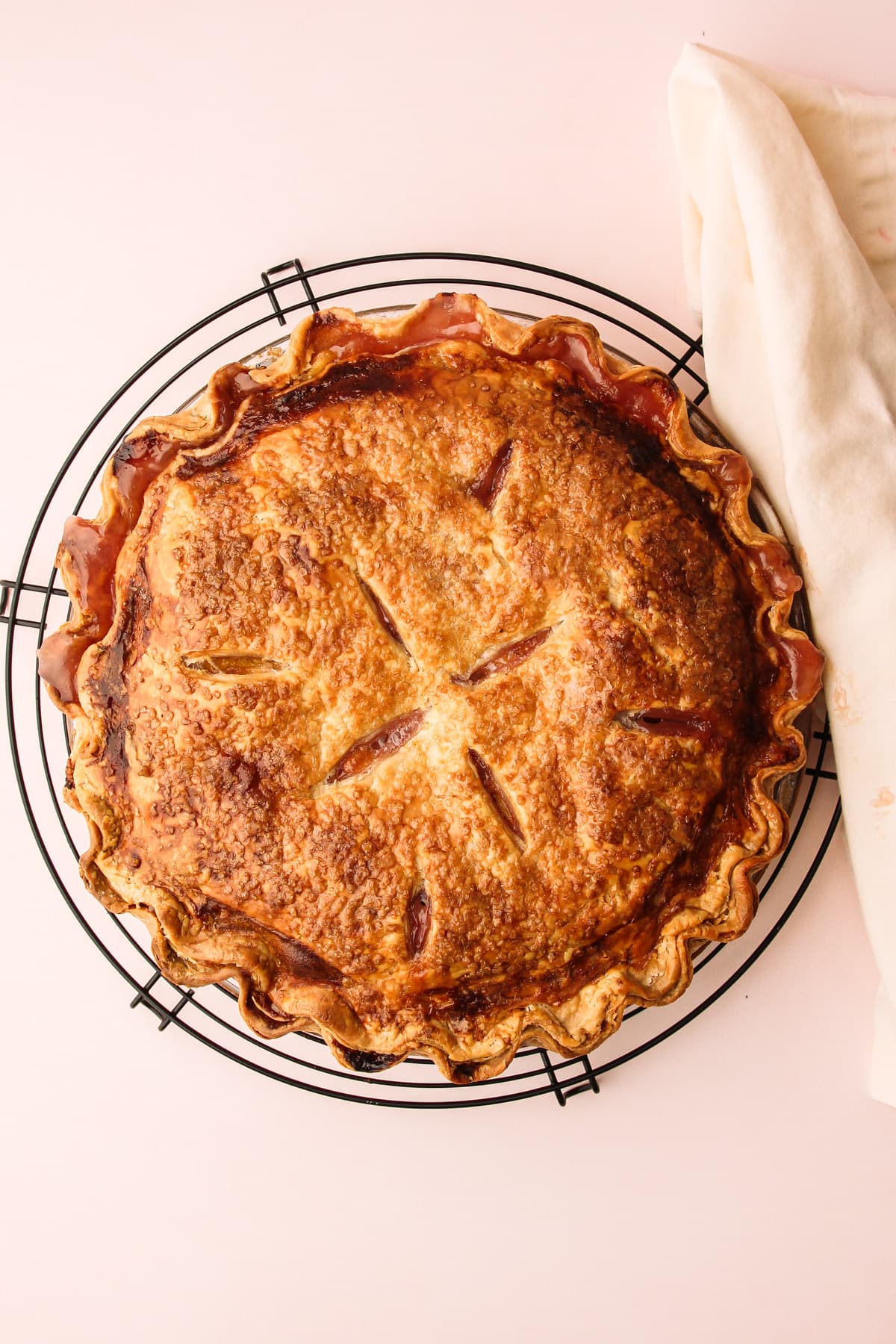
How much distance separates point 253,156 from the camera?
2.53 m

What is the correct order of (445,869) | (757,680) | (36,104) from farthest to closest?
(36,104), (757,680), (445,869)

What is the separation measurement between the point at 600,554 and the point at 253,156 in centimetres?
151

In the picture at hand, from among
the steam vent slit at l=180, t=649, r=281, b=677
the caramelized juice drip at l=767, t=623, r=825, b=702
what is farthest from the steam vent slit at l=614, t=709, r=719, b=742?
the steam vent slit at l=180, t=649, r=281, b=677

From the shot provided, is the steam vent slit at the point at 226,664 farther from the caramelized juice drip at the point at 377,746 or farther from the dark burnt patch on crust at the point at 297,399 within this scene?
the dark burnt patch on crust at the point at 297,399

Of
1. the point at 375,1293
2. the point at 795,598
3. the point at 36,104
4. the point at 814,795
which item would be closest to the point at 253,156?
the point at 36,104

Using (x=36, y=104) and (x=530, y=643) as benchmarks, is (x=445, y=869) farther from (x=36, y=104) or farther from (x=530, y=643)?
(x=36, y=104)

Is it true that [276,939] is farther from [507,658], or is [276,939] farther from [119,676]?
[507,658]

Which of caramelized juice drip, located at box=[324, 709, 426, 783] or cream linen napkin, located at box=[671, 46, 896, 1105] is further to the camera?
cream linen napkin, located at box=[671, 46, 896, 1105]

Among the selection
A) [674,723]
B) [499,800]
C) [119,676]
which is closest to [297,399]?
[119,676]

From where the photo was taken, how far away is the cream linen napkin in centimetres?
212

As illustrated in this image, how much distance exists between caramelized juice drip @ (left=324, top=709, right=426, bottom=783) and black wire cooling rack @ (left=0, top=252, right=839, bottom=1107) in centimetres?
85

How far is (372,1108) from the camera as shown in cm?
263

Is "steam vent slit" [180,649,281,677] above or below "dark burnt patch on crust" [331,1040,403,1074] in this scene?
above

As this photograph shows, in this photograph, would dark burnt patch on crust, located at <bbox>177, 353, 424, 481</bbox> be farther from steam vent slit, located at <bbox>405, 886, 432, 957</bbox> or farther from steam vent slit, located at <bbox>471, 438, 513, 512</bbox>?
steam vent slit, located at <bbox>405, 886, 432, 957</bbox>
